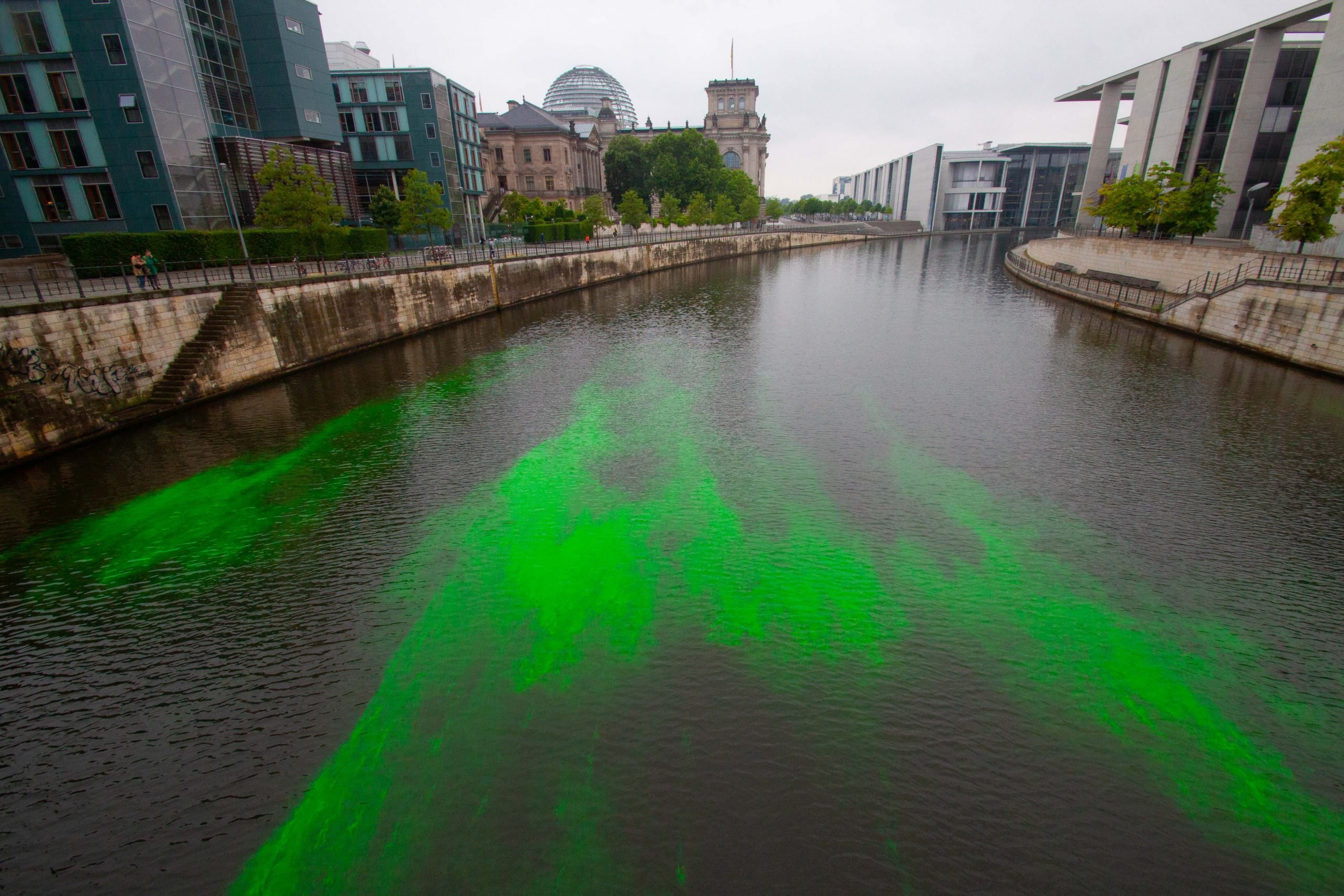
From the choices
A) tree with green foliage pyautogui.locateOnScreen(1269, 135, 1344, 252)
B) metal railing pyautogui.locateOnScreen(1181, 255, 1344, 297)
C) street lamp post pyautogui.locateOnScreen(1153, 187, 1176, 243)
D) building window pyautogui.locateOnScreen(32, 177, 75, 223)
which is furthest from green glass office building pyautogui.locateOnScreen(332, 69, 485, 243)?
tree with green foliage pyautogui.locateOnScreen(1269, 135, 1344, 252)

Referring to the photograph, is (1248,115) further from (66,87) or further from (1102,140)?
(66,87)

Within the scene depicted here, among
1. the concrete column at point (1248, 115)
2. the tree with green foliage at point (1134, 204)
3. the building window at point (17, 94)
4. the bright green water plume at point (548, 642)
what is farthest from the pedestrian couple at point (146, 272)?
the concrete column at point (1248, 115)

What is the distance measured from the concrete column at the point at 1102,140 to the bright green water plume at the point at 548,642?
75.1 m

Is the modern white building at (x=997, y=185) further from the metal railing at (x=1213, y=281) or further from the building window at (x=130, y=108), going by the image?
the building window at (x=130, y=108)

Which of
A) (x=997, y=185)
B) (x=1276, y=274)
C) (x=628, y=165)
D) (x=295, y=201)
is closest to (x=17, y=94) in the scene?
(x=295, y=201)

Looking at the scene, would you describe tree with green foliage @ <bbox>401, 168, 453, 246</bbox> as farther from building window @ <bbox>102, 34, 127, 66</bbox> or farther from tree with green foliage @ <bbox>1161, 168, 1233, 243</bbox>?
tree with green foliage @ <bbox>1161, 168, 1233, 243</bbox>

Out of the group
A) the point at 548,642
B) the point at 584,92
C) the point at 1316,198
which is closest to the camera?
the point at 548,642

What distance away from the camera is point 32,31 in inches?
1505

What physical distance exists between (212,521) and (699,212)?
96.0m

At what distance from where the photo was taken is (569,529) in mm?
A: 16859

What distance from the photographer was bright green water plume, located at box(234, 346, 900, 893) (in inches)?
336

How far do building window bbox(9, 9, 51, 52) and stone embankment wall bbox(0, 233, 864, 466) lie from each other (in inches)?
1016

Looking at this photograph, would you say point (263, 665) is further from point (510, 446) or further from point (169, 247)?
point (169, 247)

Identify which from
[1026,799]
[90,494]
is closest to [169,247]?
[90,494]
